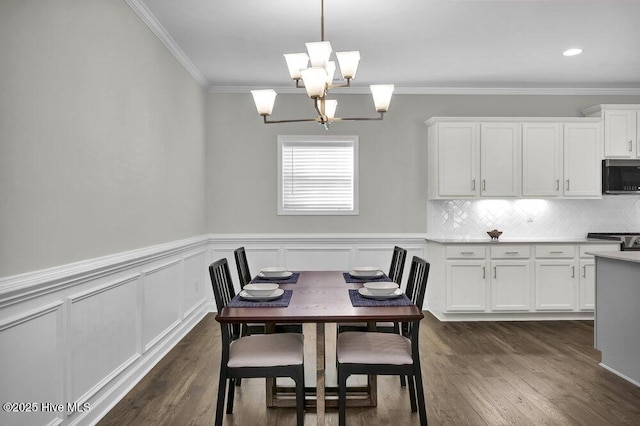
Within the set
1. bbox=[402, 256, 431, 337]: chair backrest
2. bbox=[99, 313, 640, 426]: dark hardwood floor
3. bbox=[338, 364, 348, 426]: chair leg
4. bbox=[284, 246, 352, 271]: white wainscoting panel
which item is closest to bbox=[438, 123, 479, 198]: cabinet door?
bbox=[284, 246, 352, 271]: white wainscoting panel

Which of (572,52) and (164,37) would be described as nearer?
(164,37)

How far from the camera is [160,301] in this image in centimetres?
373

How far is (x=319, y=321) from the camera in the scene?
7.29 ft

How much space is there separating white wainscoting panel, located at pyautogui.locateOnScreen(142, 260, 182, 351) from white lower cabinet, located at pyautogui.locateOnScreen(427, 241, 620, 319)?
2804 mm

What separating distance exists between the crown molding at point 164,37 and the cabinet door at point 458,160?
2.79 m

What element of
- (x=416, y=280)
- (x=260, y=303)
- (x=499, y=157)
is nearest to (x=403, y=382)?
(x=416, y=280)

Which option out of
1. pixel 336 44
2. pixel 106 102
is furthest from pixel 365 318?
pixel 336 44

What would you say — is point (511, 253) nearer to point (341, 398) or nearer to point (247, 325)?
point (247, 325)

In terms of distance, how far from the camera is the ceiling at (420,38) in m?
3.30

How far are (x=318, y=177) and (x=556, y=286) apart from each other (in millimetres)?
2954

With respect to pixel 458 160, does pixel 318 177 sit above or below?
below

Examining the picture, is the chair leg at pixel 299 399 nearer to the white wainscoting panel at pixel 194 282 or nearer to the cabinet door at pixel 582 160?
the white wainscoting panel at pixel 194 282

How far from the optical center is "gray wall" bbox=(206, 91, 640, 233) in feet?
17.8

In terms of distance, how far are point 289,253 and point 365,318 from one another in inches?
129
